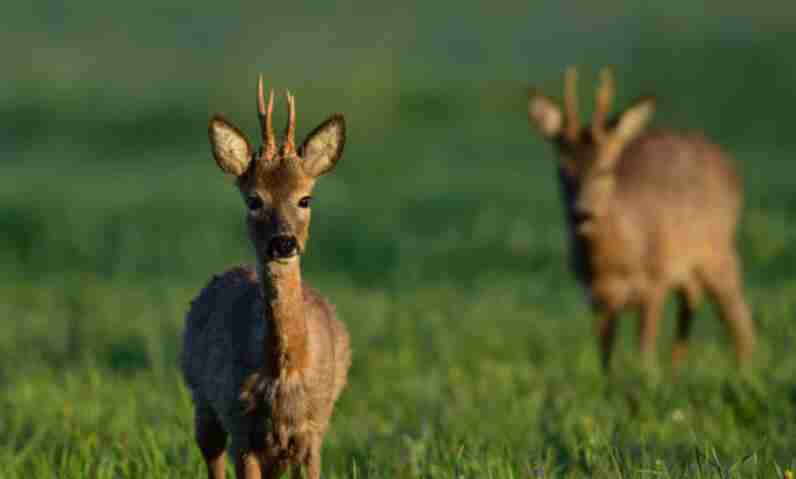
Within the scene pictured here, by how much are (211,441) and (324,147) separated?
1.66 meters

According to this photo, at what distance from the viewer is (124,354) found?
34.6ft

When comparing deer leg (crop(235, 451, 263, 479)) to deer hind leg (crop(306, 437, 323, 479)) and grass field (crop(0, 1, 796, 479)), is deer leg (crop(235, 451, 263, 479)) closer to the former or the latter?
deer hind leg (crop(306, 437, 323, 479))

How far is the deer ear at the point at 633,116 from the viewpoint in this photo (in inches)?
439

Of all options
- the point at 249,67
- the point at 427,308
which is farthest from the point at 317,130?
the point at 249,67

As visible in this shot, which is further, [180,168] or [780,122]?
[780,122]

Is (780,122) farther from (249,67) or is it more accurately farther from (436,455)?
(436,455)

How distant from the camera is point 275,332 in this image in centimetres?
586

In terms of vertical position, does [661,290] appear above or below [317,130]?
below

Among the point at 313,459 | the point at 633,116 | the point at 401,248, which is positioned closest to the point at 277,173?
the point at 313,459

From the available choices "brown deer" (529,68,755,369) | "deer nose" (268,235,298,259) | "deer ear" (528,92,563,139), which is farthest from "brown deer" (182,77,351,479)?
"deer ear" (528,92,563,139)

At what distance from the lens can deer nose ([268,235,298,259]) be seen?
5477 millimetres

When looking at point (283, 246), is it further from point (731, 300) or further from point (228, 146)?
point (731, 300)

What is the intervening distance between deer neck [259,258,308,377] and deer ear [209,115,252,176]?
1.57 ft

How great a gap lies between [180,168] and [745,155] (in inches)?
390
